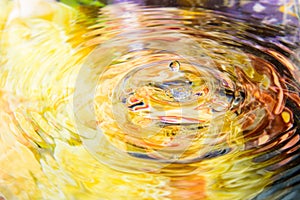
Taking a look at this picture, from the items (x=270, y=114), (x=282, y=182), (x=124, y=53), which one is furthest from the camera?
(x=124, y=53)

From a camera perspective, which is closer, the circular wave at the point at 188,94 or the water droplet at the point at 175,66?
the circular wave at the point at 188,94

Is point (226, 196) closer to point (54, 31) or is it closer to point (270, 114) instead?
point (270, 114)

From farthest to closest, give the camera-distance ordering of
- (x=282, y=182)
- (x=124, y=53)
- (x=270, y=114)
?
(x=124, y=53) < (x=270, y=114) < (x=282, y=182)

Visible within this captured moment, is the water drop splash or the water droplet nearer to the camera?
the water drop splash

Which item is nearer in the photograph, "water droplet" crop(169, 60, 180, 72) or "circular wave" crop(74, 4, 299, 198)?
"circular wave" crop(74, 4, 299, 198)

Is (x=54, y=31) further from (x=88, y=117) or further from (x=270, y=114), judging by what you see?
(x=270, y=114)

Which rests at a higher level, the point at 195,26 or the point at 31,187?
the point at 195,26

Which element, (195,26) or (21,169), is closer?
(21,169)

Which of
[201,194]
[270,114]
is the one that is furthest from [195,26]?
[201,194]

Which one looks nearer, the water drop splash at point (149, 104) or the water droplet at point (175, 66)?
the water drop splash at point (149, 104)
